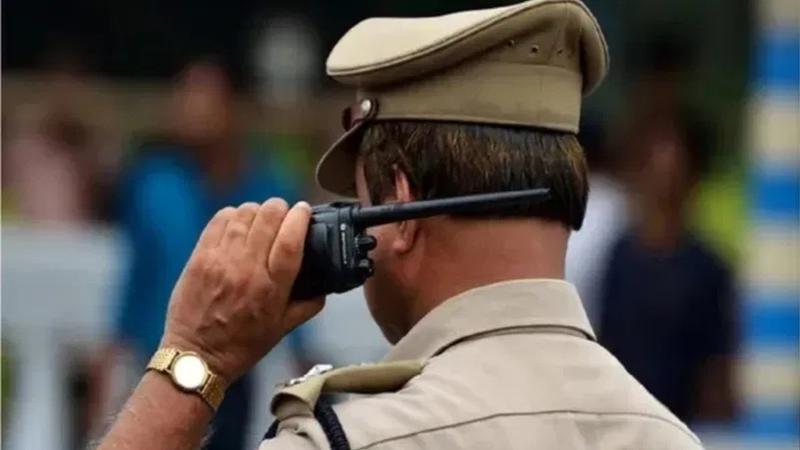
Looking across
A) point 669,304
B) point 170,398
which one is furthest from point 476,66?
point 669,304

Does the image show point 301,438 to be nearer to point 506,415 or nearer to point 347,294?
point 506,415

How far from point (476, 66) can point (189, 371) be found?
20.6 inches

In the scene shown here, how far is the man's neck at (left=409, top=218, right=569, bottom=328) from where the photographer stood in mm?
2572

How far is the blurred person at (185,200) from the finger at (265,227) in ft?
13.9

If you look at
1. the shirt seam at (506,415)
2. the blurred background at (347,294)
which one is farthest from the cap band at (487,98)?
the blurred background at (347,294)

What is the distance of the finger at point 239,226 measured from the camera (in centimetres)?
248

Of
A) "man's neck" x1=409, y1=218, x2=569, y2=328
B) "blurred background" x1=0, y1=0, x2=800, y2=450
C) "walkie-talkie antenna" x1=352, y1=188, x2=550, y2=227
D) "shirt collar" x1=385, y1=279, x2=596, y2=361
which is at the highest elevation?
"walkie-talkie antenna" x1=352, y1=188, x2=550, y2=227

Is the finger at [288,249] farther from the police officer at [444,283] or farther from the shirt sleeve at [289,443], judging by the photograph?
the shirt sleeve at [289,443]

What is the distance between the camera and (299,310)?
2510 mm

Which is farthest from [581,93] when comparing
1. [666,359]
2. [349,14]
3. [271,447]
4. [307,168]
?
[349,14]

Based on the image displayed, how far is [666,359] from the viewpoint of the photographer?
23.2ft

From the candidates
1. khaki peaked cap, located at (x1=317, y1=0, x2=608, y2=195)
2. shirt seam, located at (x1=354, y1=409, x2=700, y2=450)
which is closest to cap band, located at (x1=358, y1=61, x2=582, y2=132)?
khaki peaked cap, located at (x1=317, y1=0, x2=608, y2=195)

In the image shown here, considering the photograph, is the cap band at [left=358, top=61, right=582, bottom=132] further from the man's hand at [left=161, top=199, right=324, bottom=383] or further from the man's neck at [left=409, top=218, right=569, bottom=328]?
the man's hand at [left=161, top=199, right=324, bottom=383]

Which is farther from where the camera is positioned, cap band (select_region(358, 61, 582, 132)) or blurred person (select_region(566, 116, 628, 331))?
blurred person (select_region(566, 116, 628, 331))
